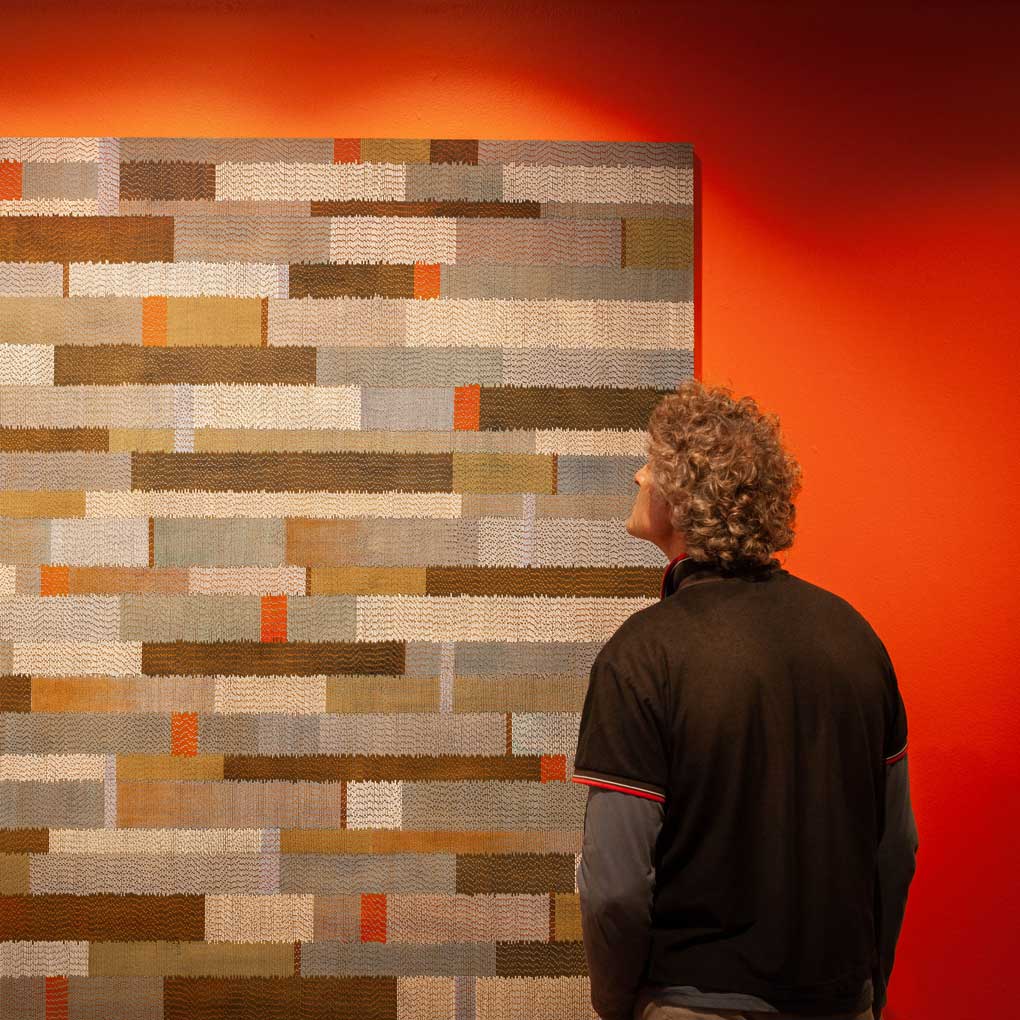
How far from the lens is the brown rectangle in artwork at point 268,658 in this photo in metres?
1.50

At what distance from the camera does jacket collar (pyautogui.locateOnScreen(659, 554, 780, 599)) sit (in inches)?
41.2

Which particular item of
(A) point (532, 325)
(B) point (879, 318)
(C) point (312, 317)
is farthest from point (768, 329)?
(C) point (312, 317)

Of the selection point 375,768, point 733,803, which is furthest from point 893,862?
point 375,768

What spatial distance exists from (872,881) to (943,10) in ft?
5.01

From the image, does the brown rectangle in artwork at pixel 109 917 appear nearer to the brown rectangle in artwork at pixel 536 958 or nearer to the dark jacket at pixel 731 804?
the brown rectangle in artwork at pixel 536 958

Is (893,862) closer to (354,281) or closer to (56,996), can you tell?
(354,281)

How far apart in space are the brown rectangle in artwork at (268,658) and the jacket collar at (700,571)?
610 millimetres

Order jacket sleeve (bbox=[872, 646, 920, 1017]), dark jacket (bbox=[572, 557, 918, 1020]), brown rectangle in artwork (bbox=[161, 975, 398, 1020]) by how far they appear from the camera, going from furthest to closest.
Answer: brown rectangle in artwork (bbox=[161, 975, 398, 1020]) < jacket sleeve (bbox=[872, 646, 920, 1017]) < dark jacket (bbox=[572, 557, 918, 1020])

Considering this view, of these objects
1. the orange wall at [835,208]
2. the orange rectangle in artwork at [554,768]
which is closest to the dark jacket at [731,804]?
the orange rectangle in artwork at [554,768]

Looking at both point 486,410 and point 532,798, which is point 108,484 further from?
point 532,798

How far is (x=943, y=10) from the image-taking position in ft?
5.19

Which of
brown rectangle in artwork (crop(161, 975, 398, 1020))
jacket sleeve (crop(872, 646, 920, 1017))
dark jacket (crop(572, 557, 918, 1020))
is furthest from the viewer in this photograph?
brown rectangle in artwork (crop(161, 975, 398, 1020))

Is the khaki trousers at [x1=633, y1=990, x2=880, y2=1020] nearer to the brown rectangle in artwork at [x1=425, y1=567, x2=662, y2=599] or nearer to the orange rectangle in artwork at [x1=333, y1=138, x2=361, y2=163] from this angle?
the brown rectangle in artwork at [x1=425, y1=567, x2=662, y2=599]

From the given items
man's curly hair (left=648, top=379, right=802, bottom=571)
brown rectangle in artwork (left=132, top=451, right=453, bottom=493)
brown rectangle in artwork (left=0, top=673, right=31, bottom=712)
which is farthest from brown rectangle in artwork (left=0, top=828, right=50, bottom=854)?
man's curly hair (left=648, top=379, right=802, bottom=571)
